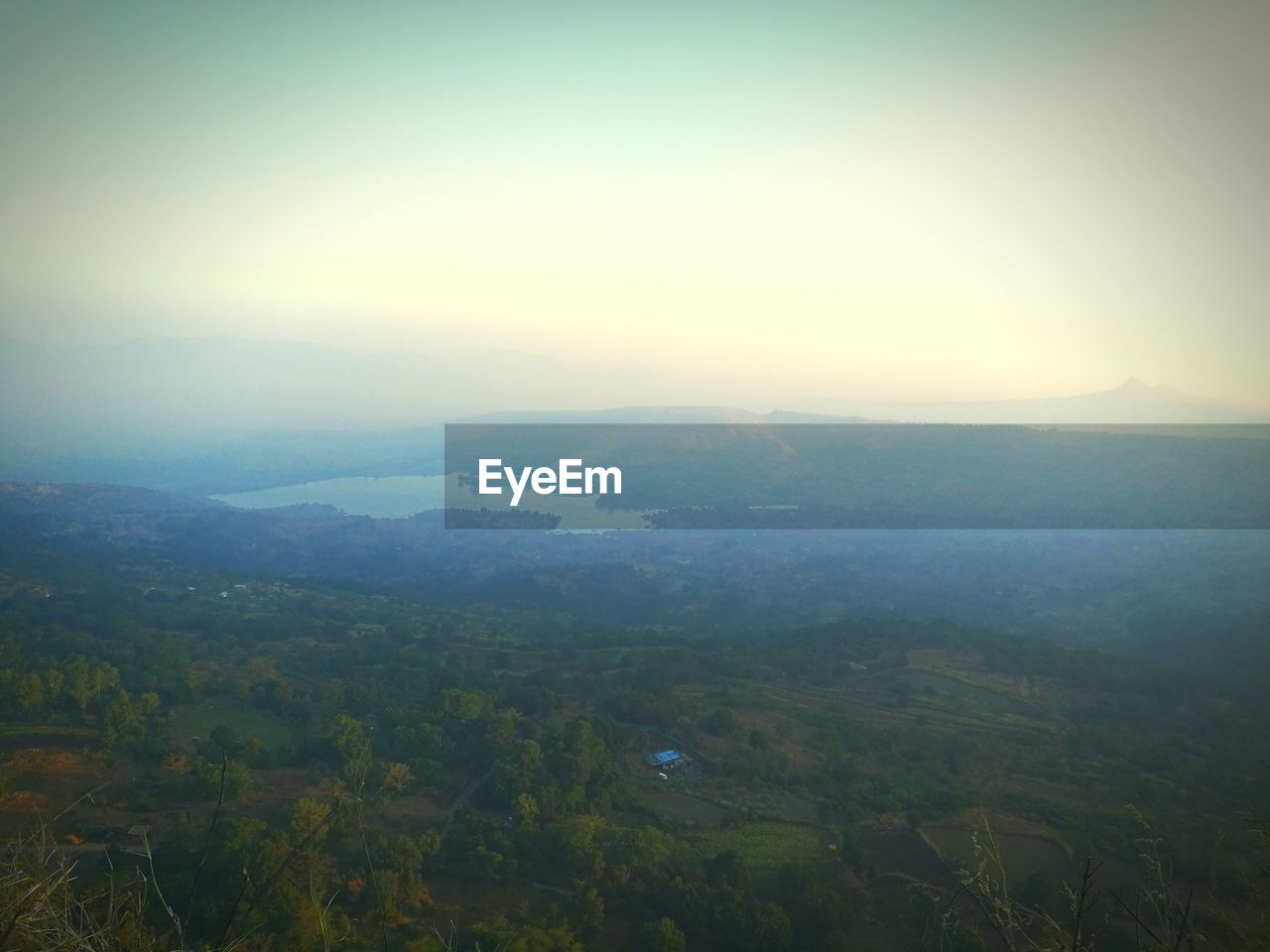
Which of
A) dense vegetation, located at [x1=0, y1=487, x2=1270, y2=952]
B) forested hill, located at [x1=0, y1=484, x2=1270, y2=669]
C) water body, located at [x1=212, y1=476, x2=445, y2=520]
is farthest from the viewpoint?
water body, located at [x1=212, y1=476, x2=445, y2=520]

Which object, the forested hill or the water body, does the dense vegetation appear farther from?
Result: the water body

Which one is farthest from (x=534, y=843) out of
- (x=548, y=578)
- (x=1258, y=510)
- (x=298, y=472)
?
(x=298, y=472)

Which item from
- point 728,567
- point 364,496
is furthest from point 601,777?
point 364,496

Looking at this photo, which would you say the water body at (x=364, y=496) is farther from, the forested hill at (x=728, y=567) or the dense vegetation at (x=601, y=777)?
the dense vegetation at (x=601, y=777)

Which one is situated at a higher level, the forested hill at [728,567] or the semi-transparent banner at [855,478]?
the semi-transparent banner at [855,478]

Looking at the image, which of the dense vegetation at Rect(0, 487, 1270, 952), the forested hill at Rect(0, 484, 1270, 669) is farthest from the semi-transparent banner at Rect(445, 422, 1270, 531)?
the dense vegetation at Rect(0, 487, 1270, 952)

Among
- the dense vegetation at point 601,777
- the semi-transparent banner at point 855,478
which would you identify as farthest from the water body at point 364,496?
the dense vegetation at point 601,777

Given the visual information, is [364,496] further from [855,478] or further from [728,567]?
[855,478]
